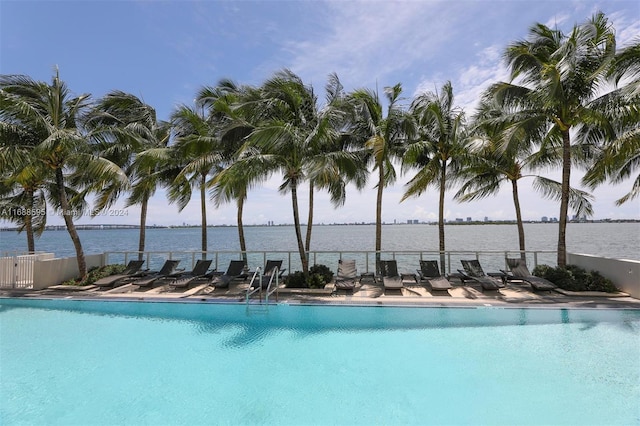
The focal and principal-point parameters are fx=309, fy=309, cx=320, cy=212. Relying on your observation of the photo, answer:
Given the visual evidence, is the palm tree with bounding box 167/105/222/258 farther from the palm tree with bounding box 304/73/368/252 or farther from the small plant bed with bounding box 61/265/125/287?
the palm tree with bounding box 304/73/368/252

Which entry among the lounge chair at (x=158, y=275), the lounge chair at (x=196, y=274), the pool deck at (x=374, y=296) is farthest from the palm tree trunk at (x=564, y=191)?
the lounge chair at (x=158, y=275)

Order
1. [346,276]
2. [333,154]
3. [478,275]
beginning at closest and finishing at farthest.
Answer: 1. [333,154]
2. [478,275]
3. [346,276]

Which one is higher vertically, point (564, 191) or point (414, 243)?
point (564, 191)

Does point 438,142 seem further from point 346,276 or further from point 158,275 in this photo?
point 158,275

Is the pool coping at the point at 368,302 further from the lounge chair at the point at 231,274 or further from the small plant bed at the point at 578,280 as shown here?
the lounge chair at the point at 231,274

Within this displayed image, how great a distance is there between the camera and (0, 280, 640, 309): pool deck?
810 cm

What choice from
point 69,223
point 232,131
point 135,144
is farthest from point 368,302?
point 69,223

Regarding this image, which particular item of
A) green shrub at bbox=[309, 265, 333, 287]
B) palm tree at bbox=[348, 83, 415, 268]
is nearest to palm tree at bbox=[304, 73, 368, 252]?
palm tree at bbox=[348, 83, 415, 268]

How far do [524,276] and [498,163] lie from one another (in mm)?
4641

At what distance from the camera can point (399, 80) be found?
38.3 feet

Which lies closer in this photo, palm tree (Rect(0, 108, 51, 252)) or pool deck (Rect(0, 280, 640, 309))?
pool deck (Rect(0, 280, 640, 309))

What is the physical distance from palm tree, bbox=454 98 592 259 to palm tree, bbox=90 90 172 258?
11.9 meters

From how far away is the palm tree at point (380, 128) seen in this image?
35.7 ft

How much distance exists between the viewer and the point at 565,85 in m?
8.94
